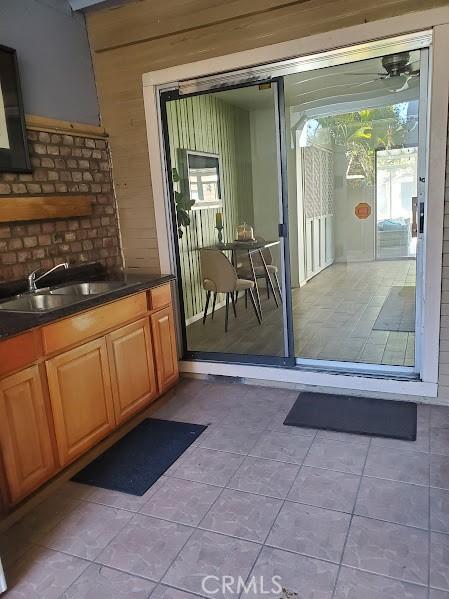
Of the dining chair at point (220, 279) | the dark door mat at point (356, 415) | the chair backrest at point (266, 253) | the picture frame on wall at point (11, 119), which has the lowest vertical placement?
the dark door mat at point (356, 415)

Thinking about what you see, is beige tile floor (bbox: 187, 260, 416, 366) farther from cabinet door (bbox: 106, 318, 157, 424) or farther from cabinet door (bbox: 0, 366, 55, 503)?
cabinet door (bbox: 0, 366, 55, 503)

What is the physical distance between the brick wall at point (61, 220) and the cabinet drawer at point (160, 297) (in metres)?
0.61

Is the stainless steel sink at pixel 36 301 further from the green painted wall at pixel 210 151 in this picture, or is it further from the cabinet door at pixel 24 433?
the green painted wall at pixel 210 151

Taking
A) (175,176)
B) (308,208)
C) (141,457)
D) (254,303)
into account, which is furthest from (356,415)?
(308,208)

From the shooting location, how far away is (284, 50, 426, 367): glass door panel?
3039 mm

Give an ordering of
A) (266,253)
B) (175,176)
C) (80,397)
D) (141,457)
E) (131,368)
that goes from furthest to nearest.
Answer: (175,176)
(266,253)
(131,368)
(141,457)
(80,397)

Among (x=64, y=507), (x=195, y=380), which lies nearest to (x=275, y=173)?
(x=195, y=380)

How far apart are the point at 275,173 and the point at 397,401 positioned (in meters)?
1.69

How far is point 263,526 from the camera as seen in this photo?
1836 mm

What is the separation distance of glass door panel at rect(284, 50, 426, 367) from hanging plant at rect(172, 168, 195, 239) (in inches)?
35.8

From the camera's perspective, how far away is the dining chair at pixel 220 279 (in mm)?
3773

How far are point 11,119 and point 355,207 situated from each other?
2.66m

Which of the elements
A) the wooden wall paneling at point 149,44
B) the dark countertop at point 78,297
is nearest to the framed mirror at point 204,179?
the wooden wall paneling at point 149,44

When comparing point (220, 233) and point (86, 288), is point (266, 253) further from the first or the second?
point (86, 288)
